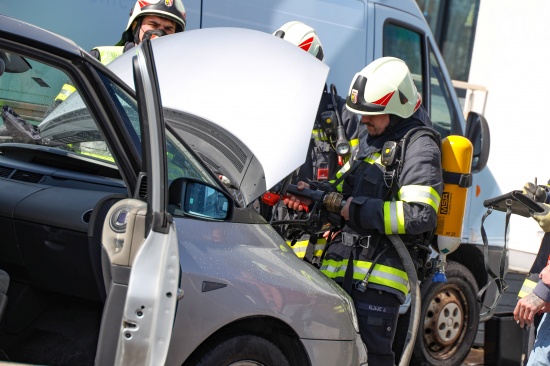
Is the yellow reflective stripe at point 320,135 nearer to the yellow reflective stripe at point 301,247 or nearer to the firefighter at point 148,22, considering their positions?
the yellow reflective stripe at point 301,247

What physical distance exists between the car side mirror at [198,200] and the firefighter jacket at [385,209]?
3.49 feet

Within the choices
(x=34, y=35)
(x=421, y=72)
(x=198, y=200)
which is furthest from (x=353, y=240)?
(x=421, y=72)

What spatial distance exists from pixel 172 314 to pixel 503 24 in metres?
8.79

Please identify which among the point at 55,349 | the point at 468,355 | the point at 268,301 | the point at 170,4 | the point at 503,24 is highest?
the point at 503,24

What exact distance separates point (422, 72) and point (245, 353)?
13.2 feet

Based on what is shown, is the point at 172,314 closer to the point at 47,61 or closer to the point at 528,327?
the point at 47,61

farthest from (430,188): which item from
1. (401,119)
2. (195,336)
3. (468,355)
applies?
(468,355)

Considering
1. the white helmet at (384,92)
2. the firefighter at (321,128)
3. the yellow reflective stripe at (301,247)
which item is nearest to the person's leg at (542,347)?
the white helmet at (384,92)

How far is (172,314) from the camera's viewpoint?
2729 mm

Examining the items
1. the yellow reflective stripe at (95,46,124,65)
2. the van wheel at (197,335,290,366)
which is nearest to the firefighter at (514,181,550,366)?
the van wheel at (197,335,290,366)

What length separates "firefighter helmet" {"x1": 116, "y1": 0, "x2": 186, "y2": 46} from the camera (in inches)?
198

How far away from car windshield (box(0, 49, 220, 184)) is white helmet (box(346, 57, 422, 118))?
110 centimetres

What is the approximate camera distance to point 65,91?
347 cm

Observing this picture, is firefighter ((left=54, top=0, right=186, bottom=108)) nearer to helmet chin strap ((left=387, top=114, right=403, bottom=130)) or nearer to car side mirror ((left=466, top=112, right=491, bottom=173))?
A: helmet chin strap ((left=387, top=114, right=403, bottom=130))
